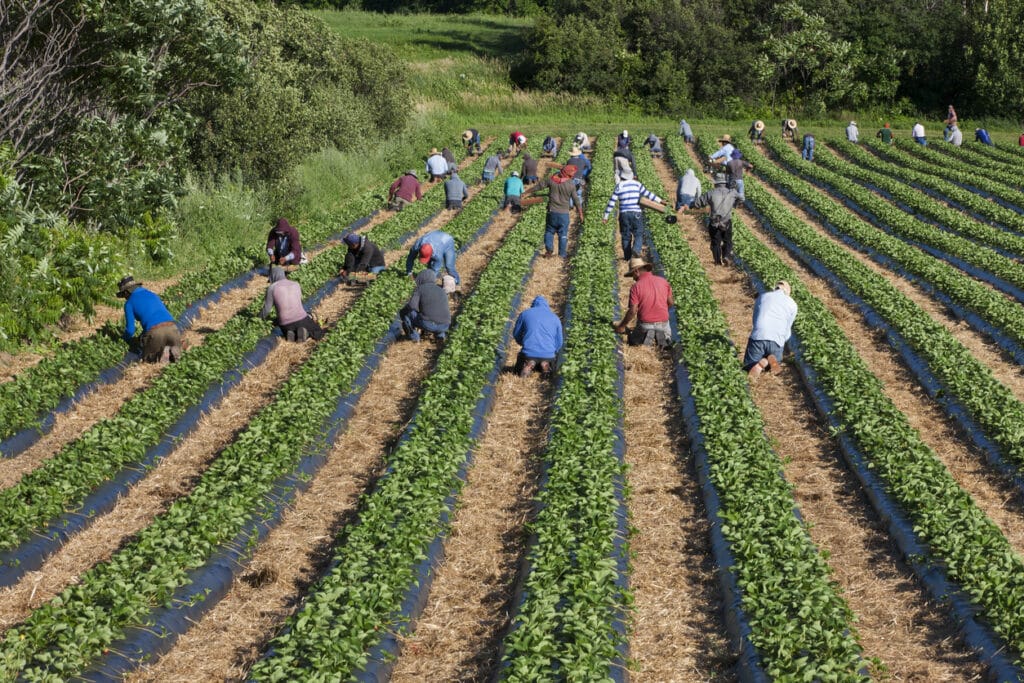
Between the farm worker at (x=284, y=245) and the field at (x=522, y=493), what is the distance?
61 centimetres

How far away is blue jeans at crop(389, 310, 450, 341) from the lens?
1787 cm

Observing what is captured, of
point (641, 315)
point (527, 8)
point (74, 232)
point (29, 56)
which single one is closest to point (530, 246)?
point (641, 315)

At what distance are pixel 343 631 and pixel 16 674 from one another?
2631mm

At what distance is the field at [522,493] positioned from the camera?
29.7 ft

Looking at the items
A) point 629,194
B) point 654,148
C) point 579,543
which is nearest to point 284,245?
point 629,194

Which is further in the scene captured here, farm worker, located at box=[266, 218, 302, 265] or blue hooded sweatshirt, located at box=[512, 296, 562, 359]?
farm worker, located at box=[266, 218, 302, 265]

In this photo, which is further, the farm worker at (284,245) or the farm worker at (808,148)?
the farm worker at (808,148)

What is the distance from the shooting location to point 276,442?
13.1 meters

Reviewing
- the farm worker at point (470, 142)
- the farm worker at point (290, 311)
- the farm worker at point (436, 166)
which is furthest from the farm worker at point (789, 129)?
the farm worker at point (290, 311)

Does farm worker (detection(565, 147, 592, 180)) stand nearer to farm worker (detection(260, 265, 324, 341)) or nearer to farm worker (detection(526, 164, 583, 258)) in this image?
farm worker (detection(526, 164, 583, 258))

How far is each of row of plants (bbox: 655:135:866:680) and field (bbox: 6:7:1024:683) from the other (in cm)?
4

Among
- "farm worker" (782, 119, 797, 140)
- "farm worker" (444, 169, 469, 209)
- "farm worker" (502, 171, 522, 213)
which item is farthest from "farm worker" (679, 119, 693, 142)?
"farm worker" (444, 169, 469, 209)

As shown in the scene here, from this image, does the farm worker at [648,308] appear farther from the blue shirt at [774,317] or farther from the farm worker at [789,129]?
the farm worker at [789,129]

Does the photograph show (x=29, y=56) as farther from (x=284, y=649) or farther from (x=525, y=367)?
(x=284, y=649)
